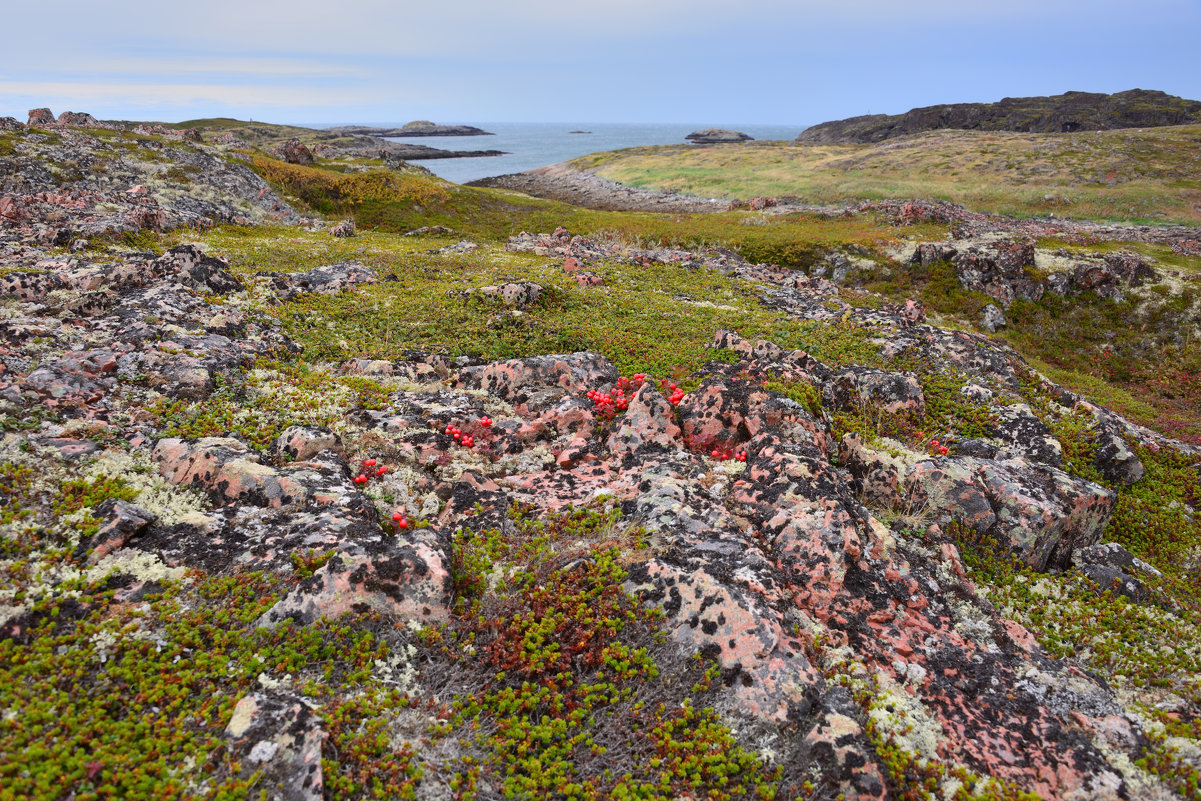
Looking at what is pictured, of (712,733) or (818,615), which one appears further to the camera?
(818,615)

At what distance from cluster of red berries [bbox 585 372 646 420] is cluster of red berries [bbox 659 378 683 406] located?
0.73 metres

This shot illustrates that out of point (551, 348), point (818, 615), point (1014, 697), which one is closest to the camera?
point (1014, 697)

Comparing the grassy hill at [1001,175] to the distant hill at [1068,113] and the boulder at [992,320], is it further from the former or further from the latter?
the distant hill at [1068,113]

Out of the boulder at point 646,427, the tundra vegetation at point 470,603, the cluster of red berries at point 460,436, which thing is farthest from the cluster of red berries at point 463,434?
the boulder at point 646,427

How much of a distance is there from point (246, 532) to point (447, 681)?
14.8 ft

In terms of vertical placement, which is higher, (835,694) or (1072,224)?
(1072,224)

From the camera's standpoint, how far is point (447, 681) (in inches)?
282

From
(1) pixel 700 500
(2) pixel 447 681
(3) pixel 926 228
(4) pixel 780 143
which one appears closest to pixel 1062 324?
(3) pixel 926 228

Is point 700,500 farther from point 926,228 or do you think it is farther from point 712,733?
point 926,228

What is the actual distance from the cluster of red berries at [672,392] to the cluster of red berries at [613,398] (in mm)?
729

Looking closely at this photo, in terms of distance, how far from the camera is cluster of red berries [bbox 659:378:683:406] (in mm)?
14759

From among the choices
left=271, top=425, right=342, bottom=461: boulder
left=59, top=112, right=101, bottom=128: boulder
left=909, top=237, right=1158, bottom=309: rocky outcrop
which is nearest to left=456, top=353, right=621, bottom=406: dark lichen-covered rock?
left=271, top=425, right=342, bottom=461: boulder

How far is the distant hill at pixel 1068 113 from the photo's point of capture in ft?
477

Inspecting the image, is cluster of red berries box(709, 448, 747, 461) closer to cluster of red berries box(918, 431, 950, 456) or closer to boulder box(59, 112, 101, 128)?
cluster of red berries box(918, 431, 950, 456)
